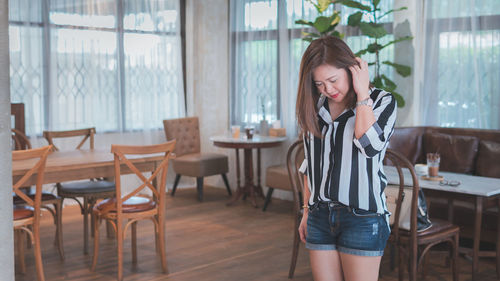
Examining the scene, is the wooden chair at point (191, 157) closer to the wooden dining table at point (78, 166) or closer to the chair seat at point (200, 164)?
the chair seat at point (200, 164)

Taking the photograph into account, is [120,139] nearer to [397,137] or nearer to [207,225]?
[207,225]

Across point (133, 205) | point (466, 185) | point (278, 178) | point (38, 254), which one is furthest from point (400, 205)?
point (278, 178)

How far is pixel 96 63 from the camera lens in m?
6.50

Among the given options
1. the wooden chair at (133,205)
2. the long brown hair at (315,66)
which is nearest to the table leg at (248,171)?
the wooden chair at (133,205)

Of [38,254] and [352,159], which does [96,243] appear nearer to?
[38,254]

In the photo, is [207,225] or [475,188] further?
Result: [207,225]

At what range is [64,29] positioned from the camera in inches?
246

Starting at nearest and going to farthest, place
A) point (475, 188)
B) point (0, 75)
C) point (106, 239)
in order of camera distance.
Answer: point (0, 75)
point (475, 188)
point (106, 239)

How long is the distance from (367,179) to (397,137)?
340 cm

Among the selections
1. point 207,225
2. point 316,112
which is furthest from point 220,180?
point 316,112

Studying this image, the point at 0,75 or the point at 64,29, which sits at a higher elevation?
the point at 64,29

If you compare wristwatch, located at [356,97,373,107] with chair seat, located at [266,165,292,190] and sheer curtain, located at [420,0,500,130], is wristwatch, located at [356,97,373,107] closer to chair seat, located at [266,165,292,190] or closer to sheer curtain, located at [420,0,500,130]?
sheer curtain, located at [420,0,500,130]

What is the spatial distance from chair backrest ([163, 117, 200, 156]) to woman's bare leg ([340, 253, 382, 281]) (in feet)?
16.4

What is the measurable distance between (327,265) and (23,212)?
243 cm
